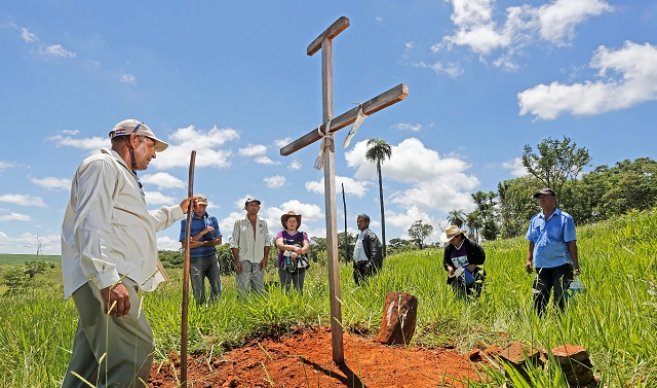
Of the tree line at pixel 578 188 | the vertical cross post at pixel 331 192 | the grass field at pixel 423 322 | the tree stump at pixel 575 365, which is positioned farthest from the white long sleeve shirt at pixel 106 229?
the tree line at pixel 578 188

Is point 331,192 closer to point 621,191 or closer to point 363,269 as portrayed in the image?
point 363,269

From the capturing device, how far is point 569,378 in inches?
82.7

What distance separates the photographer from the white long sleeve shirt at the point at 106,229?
2.36m

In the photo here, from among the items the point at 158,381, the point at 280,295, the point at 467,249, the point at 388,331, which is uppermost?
the point at 467,249

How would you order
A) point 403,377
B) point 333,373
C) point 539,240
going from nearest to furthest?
point 403,377
point 333,373
point 539,240

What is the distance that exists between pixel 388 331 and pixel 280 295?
1.15m

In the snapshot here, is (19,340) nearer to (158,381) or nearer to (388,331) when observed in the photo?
Result: (158,381)

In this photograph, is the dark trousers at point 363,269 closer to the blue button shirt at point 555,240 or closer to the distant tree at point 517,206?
the blue button shirt at point 555,240

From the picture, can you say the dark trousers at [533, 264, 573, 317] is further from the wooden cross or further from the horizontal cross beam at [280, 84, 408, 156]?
the horizontal cross beam at [280, 84, 408, 156]

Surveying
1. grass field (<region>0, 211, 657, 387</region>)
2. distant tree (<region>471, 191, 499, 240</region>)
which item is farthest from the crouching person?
distant tree (<region>471, 191, 499, 240</region>)

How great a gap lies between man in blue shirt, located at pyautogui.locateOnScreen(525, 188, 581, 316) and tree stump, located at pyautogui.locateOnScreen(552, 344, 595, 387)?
317 centimetres

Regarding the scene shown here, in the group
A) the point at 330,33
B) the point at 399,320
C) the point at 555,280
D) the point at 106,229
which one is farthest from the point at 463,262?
the point at 106,229

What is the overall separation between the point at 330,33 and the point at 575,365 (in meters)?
2.93

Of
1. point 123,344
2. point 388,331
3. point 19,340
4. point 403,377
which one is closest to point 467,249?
point 388,331
